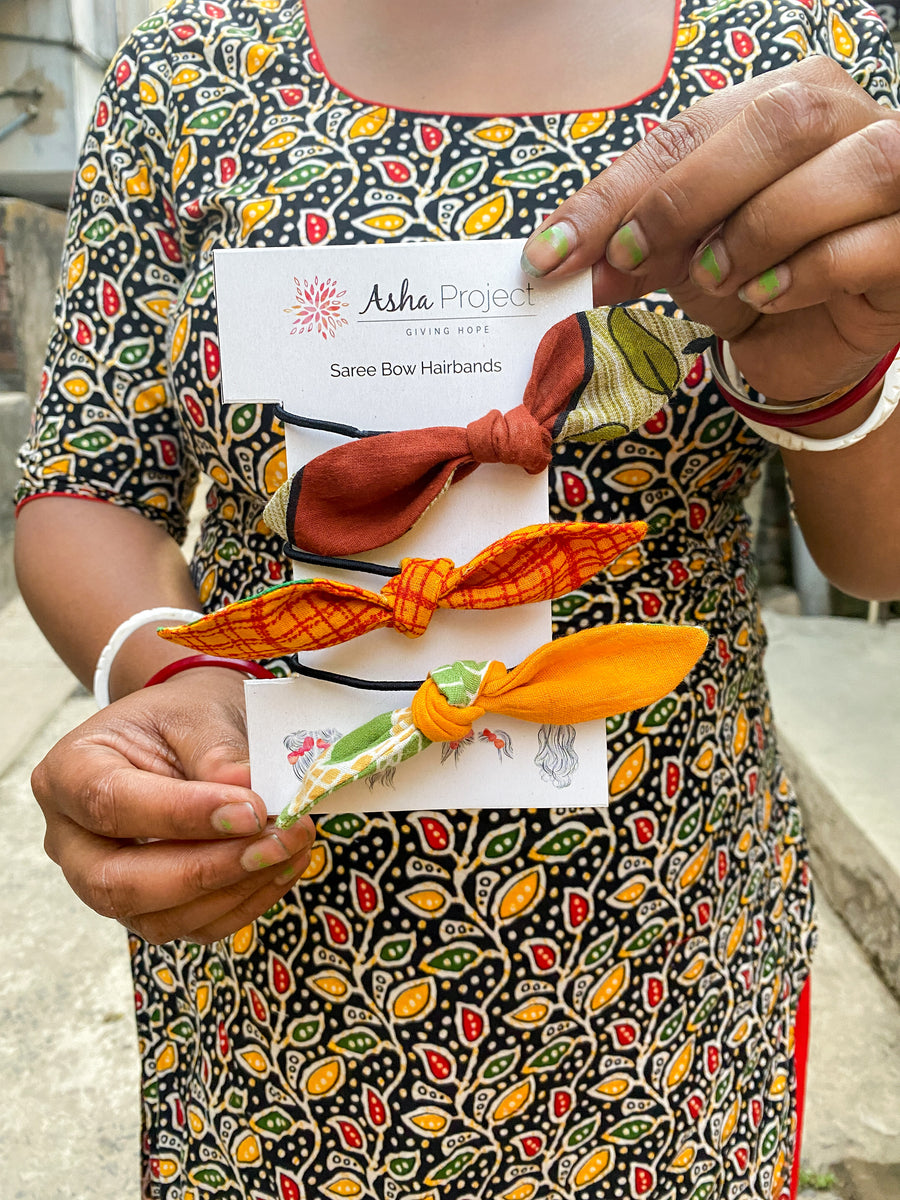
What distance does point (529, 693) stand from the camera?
41cm

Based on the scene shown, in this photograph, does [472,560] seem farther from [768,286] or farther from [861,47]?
[861,47]

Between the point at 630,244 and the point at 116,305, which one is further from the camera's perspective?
the point at 116,305

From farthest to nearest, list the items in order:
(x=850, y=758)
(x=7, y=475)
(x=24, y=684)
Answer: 1. (x=7, y=475)
2. (x=24, y=684)
3. (x=850, y=758)

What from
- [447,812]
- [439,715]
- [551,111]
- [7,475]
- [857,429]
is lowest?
[7,475]

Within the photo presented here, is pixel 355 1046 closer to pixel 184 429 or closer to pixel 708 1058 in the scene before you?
pixel 708 1058

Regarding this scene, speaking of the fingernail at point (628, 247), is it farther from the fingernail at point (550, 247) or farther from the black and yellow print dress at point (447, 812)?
the black and yellow print dress at point (447, 812)

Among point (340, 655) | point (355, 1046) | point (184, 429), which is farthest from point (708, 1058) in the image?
point (184, 429)

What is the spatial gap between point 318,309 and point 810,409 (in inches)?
9.0

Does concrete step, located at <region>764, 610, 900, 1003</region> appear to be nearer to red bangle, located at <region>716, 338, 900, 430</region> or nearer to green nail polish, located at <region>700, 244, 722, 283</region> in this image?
red bangle, located at <region>716, 338, 900, 430</region>

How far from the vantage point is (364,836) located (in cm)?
55

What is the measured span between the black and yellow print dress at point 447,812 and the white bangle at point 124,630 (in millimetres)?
50

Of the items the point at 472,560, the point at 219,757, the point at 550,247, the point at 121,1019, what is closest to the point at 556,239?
the point at 550,247

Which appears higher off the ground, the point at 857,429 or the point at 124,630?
the point at 857,429

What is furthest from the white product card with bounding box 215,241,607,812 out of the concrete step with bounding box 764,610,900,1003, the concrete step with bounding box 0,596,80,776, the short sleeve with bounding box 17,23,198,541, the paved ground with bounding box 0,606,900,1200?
the concrete step with bounding box 0,596,80,776
